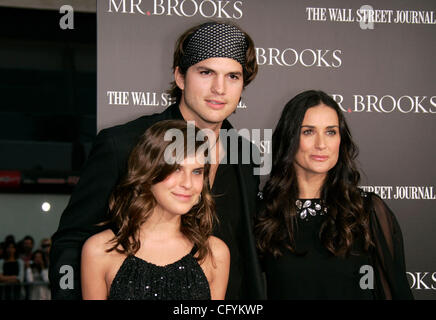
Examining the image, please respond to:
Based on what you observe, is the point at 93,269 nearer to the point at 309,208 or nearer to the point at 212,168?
the point at 212,168

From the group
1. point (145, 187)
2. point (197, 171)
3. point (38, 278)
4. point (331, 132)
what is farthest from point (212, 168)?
point (38, 278)

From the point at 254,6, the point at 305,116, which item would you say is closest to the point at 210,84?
the point at 305,116

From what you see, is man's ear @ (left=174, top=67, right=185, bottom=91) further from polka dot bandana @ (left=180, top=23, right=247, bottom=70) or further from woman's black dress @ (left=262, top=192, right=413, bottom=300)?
woman's black dress @ (left=262, top=192, right=413, bottom=300)

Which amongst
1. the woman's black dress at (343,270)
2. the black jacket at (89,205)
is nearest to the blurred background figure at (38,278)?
the black jacket at (89,205)

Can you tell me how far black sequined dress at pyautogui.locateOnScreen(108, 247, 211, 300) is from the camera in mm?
2260

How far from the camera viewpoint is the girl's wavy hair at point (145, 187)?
230 centimetres

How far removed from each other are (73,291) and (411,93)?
248 cm

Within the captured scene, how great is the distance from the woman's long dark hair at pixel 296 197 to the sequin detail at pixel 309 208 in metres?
0.03

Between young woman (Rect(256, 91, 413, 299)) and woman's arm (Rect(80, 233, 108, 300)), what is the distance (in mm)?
845

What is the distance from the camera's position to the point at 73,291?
2.41m

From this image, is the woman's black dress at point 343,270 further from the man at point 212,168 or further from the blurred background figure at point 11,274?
the blurred background figure at point 11,274

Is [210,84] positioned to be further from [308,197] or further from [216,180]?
[308,197]

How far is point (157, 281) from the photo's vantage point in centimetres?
229
